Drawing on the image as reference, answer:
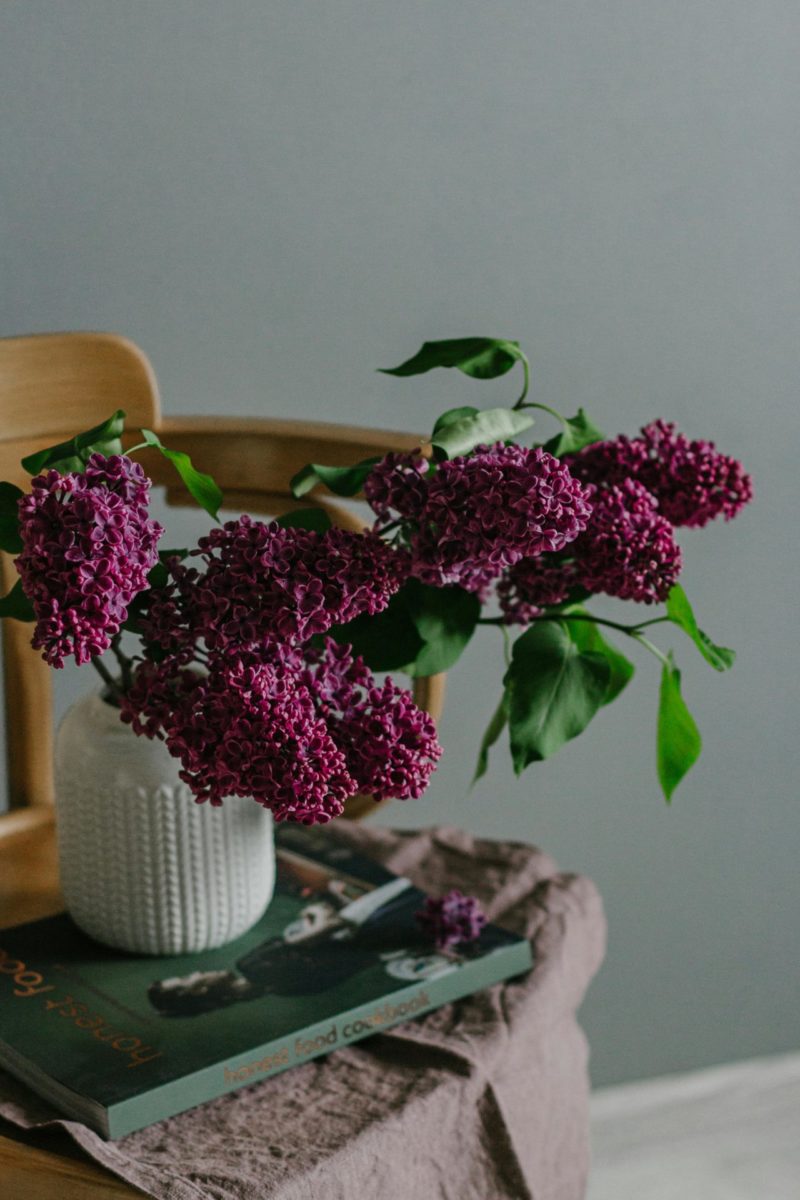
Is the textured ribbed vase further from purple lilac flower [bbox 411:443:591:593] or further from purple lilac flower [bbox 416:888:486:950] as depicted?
purple lilac flower [bbox 411:443:591:593]

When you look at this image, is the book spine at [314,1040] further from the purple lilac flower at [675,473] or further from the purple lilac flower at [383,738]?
the purple lilac flower at [675,473]

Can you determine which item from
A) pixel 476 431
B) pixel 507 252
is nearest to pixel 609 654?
pixel 476 431

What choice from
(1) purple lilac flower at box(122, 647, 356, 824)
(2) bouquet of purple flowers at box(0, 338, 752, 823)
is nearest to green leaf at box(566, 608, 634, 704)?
(2) bouquet of purple flowers at box(0, 338, 752, 823)

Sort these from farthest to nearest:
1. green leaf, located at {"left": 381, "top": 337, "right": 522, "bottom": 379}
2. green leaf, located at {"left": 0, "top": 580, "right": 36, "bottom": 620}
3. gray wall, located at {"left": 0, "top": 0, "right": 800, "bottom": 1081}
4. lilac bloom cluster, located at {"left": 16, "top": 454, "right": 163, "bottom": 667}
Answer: gray wall, located at {"left": 0, "top": 0, "right": 800, "bottom": 1081}
green leaf, located at {"left": 381, "top": 337, "right": 522, "bottom": 379}
green leaf, located at {"left": 0, "top": 580, "right": 36, "bottom": 620}
lilac bloom cluster, located at {"left": 16, "top": 454, "right": 163, "bottom": 667}

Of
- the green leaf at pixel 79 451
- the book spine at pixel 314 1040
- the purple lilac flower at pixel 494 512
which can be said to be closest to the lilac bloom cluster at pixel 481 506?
the purple lilac flower at pixel 494 512

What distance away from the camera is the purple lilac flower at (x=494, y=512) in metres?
0.63

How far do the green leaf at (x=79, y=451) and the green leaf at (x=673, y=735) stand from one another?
0.34 m

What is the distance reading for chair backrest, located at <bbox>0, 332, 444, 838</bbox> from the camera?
0.95 m

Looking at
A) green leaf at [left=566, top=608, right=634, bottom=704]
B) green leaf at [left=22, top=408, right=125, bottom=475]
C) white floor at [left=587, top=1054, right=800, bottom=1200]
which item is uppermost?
green leaf at [left=22, top=408, right=125, bottom=475]

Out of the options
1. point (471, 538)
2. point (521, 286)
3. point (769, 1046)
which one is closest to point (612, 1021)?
point (769, 1046)

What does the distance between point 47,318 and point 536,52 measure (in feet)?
1.61

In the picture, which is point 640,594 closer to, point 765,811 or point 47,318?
point 47,318

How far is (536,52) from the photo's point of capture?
1.27 metres

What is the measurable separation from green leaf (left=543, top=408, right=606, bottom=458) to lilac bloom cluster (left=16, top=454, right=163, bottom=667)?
302 millimetres
